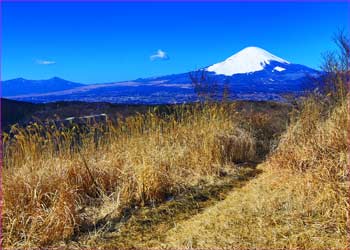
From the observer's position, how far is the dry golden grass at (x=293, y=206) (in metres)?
3.40

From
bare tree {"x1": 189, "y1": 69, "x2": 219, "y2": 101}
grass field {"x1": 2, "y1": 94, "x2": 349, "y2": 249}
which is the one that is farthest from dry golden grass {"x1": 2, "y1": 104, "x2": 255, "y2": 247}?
bare tree {"x1": 189, "y1": 69, "x2": 219, "y2": 101}

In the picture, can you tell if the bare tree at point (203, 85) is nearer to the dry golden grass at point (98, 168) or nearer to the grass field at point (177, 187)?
the dry golden grass at point (98, 168)

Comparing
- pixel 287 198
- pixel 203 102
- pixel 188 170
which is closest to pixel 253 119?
pixel 203 102

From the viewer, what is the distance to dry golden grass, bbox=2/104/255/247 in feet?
12.4

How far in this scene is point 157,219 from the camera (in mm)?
4180

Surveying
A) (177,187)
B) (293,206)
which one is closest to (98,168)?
(177,187)

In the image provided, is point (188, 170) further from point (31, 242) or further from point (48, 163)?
point (31, 242)

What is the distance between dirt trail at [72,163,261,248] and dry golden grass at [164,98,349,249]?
15 cm

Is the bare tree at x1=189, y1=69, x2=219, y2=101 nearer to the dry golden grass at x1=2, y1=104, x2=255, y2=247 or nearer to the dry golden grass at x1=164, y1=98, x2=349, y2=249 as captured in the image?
the dry golden grass at x1=2, y1=104, x2=255, y2=247

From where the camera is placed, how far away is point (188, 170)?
219 inches

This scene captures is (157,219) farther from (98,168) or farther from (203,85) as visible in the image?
(203,85)

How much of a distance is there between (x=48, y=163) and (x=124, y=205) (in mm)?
1039

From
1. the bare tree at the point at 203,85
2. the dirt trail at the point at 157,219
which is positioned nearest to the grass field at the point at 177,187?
the dirt trail at the point at 157,219

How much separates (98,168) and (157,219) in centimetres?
120
